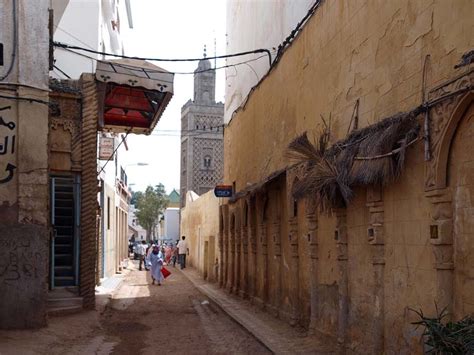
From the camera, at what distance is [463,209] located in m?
4.89

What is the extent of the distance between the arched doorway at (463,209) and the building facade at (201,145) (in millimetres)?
43353

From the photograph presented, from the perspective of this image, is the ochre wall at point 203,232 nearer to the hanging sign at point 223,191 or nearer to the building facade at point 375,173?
the hanging sign at point 223,191

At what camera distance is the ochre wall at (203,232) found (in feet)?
71.7

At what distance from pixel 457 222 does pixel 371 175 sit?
4.60 feet

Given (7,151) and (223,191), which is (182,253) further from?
(7,151)

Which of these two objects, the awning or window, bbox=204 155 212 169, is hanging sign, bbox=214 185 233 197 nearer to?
the awning

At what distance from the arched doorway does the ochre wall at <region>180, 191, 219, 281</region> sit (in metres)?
16.1

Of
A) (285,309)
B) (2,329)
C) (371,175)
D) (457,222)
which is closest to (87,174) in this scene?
(2,329)

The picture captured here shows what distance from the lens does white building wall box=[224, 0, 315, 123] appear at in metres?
12.8

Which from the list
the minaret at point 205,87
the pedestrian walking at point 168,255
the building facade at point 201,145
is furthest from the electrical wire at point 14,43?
the minaret at point 205,87

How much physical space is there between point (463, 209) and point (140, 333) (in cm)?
701

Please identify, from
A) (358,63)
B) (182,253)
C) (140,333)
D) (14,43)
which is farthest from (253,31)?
(182,253)

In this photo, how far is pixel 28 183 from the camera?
29.7 ft

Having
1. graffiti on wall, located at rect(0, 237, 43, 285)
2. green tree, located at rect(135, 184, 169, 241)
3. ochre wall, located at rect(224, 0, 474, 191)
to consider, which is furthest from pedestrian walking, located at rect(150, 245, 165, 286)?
green tree, located at rect(135, 184, 169, 241)
